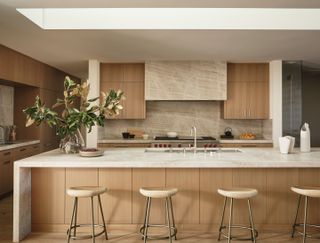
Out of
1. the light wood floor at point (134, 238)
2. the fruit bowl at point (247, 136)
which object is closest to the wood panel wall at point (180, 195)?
the light wood floor at point (134, 238)

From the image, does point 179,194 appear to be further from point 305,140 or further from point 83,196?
point 305,140

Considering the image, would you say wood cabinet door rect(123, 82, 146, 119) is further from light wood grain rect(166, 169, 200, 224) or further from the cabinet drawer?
light wood grain rect(166, 169, 200, 224)

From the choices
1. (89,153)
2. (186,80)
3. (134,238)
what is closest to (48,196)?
(89,153)

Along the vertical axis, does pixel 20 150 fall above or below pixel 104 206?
above

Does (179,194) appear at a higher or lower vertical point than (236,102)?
lower

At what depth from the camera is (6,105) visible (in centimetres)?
607

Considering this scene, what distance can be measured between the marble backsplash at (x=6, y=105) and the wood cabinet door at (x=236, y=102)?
449cm

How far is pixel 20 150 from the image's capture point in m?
5.52

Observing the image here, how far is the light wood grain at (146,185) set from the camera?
3.56 m

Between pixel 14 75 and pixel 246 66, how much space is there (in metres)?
4.60

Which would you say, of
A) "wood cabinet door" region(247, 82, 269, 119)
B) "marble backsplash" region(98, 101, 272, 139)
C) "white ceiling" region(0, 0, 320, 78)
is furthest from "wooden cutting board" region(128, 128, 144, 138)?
"wood cabinet door" region(247, 82, 269, 119)

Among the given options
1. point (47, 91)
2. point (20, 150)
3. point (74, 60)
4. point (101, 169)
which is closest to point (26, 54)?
point (74, 60)

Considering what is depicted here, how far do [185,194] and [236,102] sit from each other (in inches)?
134

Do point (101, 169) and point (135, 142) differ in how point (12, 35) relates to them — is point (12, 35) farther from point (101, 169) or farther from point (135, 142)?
point (135, 142)
